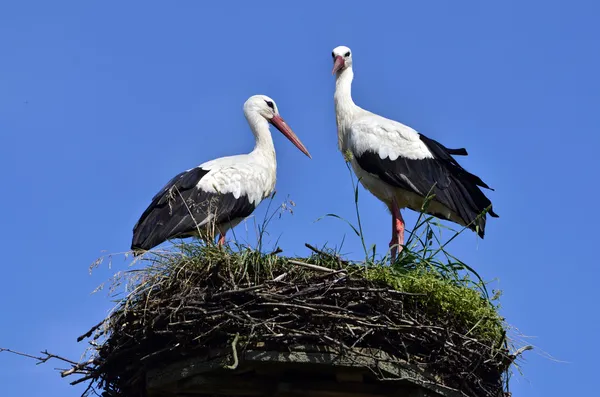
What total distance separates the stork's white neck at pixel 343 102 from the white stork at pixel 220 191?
2.53 ft

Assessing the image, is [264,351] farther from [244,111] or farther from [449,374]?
[244,111]

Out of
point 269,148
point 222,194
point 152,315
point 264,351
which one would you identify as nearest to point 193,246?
point 152,315

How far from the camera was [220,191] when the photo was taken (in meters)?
9.45

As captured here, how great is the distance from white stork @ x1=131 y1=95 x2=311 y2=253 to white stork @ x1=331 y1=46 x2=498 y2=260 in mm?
857

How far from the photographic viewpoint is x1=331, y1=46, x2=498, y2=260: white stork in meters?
8.87

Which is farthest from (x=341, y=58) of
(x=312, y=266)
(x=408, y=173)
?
(x=312, y=266)

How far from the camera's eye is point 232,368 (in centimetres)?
583

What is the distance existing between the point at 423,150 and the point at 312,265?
307cm

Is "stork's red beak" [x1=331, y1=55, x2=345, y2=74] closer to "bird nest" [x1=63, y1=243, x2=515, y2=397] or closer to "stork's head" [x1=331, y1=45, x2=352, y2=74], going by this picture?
"stork's head" [x1=331, y1=45, x2=352, y2=74]

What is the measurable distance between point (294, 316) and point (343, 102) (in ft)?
13.4

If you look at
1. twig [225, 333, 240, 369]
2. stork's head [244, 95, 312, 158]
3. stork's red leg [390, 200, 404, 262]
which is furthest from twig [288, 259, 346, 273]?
stork's head [244, 95, 312, 158]

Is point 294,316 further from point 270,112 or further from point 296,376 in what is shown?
point 270,112

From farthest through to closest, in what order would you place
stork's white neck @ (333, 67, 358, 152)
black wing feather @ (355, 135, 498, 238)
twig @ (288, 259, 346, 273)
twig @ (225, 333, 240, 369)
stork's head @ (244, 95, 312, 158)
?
stork's head @ (244, 95, 312, 158) < stork's white neck @ (333, 67, 358, 152) < black wing feather @ (355, 135, 498, 238) < twig @ (288, 259, 346, 273) < twig @ (225, 333, 240, 369)

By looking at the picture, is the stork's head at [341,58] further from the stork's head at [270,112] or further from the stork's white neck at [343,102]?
the stork's head at [270,112]
